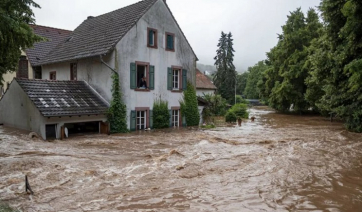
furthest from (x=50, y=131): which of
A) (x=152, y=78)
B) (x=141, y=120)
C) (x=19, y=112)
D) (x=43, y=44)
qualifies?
(x=43, y=44)

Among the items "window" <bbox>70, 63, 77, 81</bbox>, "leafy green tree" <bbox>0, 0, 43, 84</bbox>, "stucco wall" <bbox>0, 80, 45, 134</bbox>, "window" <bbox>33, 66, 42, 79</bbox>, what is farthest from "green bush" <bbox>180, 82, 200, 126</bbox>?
"leafy green tree" <bbox>0, 0, 43, 84</bbox>

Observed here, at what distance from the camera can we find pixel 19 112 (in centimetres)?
1855

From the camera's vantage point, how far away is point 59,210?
6.93m

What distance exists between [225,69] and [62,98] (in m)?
45.7

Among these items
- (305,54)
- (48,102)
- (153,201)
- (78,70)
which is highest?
(305,54)

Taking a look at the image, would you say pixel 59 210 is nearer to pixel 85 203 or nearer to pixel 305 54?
pixel 85 203

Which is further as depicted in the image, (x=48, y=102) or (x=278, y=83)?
(x=278, y=83)

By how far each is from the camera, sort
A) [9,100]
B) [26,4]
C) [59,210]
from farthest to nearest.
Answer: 1. [9,100]
2. [26,4]
3. [59,210]

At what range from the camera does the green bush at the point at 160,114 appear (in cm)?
2180

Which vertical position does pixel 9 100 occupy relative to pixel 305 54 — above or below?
below

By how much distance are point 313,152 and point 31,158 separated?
11.8 metres

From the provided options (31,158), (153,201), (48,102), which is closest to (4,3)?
(31,158)

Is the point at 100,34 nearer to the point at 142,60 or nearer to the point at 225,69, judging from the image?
the point at 142,60

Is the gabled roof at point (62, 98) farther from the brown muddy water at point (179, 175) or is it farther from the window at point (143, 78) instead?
the window at point (143, 78)
